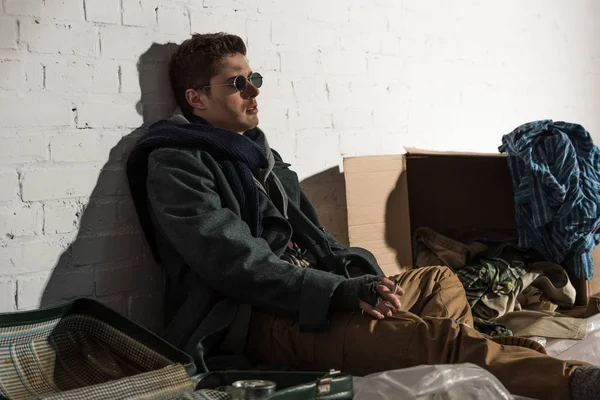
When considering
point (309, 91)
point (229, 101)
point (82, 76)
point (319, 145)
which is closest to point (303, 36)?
point (309, 91)

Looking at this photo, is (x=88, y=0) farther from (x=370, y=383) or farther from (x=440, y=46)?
(x=440, y=46)

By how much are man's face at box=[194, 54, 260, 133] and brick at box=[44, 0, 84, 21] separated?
0.47 m

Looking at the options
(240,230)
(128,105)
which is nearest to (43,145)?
(128,105)

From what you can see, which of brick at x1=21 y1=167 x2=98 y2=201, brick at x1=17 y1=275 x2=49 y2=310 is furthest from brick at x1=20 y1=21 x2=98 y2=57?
brick at x1=17 y1=275 x2=49 y2=310

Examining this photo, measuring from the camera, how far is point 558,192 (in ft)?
10.1

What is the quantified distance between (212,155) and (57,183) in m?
0.47

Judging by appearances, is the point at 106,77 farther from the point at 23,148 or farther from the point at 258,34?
the point at 258,34

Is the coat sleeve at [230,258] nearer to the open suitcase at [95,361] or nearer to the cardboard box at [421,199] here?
the open suitcase at [95,361]

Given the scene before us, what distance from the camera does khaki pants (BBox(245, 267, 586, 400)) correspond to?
196 cm

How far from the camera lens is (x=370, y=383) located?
1.88 meters

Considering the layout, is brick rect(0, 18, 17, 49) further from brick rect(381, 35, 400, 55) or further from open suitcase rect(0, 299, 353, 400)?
brick rect(381, 35, 400, 55)

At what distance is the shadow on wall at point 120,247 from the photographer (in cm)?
239

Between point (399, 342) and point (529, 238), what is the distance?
51.1 inches

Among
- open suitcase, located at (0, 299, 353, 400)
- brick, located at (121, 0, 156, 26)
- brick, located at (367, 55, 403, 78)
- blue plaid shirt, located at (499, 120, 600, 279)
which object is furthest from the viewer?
brick, located at (367, 55, 403, 78)
